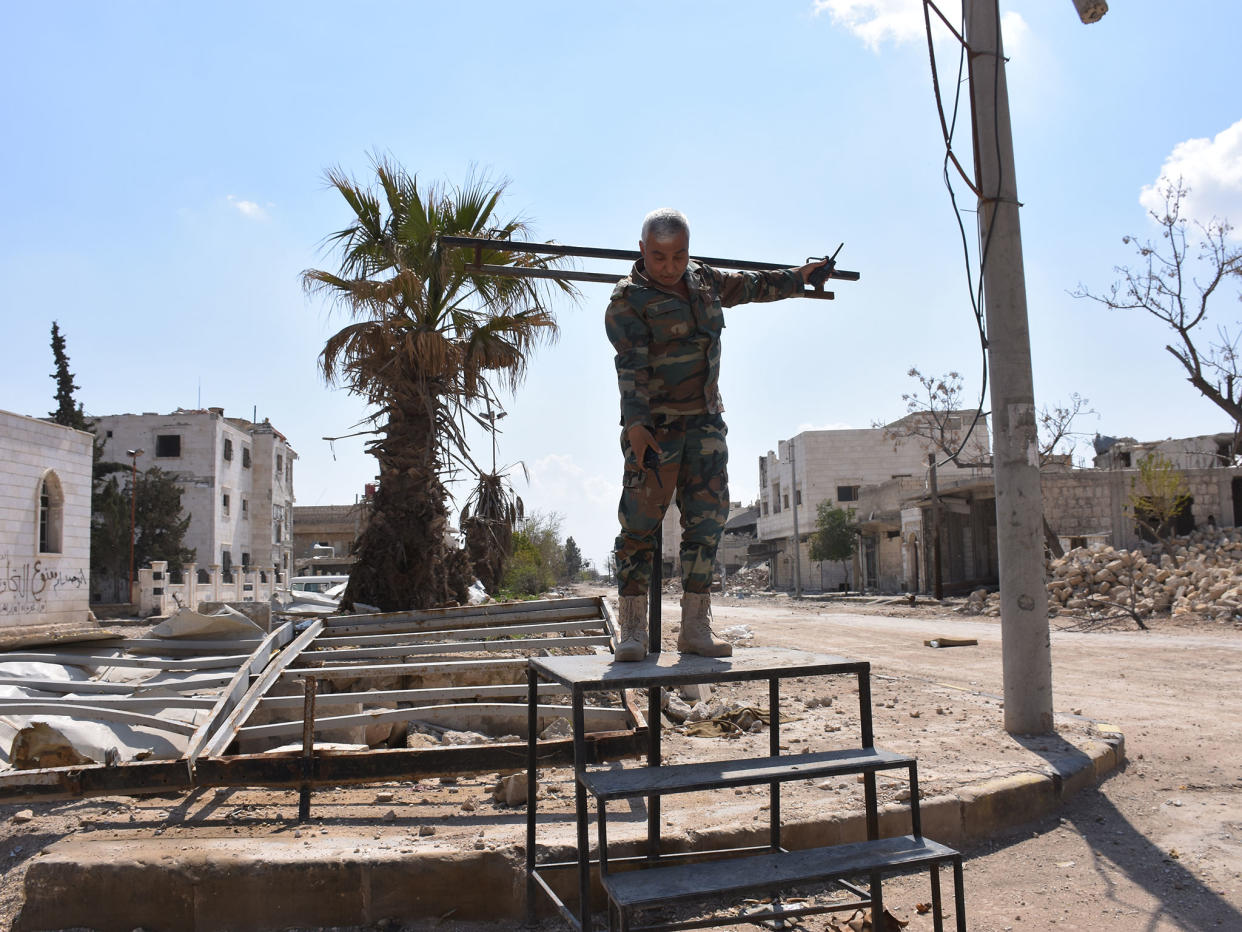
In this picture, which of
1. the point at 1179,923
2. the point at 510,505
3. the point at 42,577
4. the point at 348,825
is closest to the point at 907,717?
the point at 1179,923

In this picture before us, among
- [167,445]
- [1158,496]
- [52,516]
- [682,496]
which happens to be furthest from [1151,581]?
[167,445]

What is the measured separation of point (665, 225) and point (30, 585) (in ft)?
68.0

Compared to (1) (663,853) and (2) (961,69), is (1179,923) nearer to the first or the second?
(1) (663,853)

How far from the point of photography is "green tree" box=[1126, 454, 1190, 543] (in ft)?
73.3

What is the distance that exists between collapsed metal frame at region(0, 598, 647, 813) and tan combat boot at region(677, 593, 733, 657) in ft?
3.74

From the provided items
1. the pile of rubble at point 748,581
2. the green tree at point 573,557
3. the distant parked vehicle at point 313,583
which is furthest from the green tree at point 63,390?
the green tree at point 573,557

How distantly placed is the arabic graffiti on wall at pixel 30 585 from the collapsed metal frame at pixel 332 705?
42.5ft

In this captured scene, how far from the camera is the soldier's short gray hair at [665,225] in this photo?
3047mm

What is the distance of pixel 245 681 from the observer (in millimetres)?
5219

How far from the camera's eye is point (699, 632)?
10.2ft

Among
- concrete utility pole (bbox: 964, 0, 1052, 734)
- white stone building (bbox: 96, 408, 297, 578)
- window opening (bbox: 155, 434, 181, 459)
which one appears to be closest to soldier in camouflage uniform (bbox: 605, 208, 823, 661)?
concrete utility pole (bbox: 964, 0, 1052, 734)

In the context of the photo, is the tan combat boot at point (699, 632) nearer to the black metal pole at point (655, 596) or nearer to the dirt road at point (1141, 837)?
the black metal pole at point (655, 596)

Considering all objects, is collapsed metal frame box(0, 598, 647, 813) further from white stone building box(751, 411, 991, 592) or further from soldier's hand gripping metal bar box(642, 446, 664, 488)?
white stone building box(751, 411, 991, 592)

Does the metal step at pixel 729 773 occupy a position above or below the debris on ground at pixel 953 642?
above
